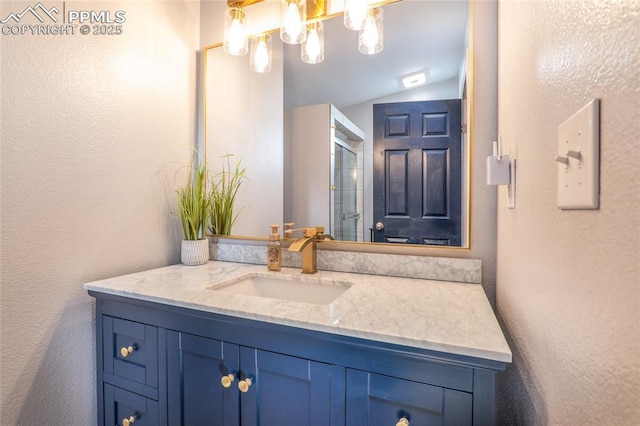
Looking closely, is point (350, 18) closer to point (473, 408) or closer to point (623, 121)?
point (623, 121)

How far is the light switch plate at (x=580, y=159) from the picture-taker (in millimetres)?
358

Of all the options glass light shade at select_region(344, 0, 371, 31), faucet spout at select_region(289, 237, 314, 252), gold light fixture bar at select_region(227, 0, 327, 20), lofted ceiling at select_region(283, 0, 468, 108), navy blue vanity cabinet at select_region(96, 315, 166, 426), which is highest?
gold light fixture bar at select_region(227, 0, 327, 20)

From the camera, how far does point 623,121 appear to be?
0.31 m

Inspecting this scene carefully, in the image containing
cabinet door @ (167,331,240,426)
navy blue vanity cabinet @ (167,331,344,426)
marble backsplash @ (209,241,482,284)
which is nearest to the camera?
navy blue vanity cabinet @ (167,331,344,426)

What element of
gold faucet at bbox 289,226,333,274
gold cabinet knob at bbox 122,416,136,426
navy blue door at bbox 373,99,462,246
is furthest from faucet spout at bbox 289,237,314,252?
gold cabinet knob at bbox 122,416,136,426

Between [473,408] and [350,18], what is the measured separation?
1.31 meters

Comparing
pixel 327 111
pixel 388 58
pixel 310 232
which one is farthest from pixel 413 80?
pixel 310 232

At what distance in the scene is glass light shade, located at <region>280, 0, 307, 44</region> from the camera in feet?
4.24

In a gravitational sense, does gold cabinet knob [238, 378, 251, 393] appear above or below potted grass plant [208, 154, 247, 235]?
below

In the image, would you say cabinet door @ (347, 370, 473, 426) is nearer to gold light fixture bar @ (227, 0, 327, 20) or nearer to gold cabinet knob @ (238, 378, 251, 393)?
gold cabinet knob @ (238, 378, 251, 393)

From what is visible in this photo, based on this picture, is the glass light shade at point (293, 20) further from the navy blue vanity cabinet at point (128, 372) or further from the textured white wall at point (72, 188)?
the navy blue vanity cabinet at point (128, 372)

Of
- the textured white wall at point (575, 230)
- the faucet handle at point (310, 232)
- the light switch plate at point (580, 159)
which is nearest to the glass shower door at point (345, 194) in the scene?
the faucet handle at point (310, 232)

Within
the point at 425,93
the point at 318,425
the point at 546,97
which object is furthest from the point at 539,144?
the point at 318,425

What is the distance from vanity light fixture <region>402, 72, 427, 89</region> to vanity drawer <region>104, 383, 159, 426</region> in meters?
1.40
